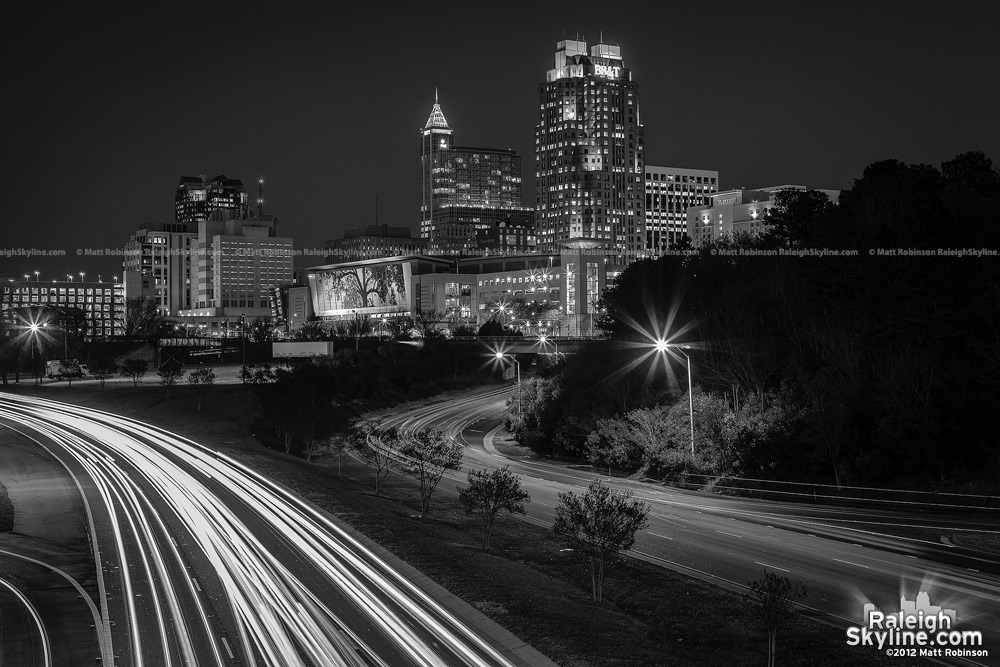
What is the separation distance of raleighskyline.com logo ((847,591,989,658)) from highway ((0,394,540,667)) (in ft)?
26.2

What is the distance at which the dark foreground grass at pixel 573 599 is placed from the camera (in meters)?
18.6

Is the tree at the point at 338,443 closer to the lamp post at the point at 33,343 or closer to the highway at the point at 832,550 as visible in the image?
the highway at the point at 832,550

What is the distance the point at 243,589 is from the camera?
21.2 metres

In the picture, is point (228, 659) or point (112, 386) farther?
point (112, 386)

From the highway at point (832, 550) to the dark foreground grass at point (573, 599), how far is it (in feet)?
5.95

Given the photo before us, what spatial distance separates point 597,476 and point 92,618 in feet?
110

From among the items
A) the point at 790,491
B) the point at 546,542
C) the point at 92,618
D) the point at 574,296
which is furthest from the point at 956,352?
the point at 574,296

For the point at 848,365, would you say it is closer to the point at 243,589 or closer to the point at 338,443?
the point at 338,443

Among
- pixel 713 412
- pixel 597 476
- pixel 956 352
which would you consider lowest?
pixel 597 476

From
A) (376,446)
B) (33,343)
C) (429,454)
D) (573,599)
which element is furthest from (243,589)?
(33,343)

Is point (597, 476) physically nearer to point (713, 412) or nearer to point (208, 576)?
point (713, 412)

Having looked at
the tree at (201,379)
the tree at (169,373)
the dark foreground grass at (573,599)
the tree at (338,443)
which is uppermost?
the tree at (169,373)

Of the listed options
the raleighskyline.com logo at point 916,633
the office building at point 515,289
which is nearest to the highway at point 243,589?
the raleighskyline.com logo at point 916,633

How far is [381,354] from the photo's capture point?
105m
